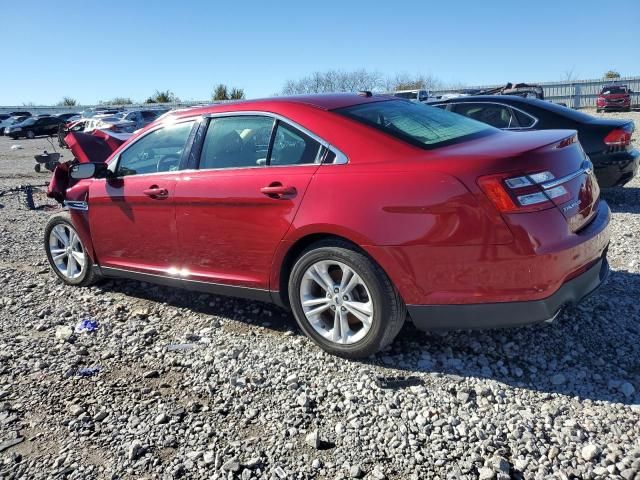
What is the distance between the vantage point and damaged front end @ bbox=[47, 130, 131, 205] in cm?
549

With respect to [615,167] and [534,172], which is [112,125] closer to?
[615,167]

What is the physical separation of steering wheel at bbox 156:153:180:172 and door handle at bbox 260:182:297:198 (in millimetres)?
1022

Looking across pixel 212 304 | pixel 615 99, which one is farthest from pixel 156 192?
pixel 615 99

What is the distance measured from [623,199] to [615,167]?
1.03m

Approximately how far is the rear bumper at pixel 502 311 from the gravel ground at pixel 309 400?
1.21 ft

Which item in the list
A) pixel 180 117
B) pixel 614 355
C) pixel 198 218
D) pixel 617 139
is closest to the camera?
pixel 614 355

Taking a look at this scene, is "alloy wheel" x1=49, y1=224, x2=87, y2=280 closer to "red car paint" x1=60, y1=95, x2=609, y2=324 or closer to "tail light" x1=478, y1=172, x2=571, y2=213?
"red car paint" x1=60, y1=95, x2=609, y2=324

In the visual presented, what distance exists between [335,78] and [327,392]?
58.7 m

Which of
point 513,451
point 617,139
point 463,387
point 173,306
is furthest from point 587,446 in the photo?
point 617,139

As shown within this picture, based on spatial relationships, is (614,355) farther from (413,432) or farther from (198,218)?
(198,218)

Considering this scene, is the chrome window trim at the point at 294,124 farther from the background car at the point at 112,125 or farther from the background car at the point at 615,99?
the background car at the point at 615,99

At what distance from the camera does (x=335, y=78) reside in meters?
→ 58.9

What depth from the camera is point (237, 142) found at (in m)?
3.88

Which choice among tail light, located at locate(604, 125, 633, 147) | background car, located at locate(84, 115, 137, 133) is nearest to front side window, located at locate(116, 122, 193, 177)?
tail light, located at locate(604, 125, 633, 147)
